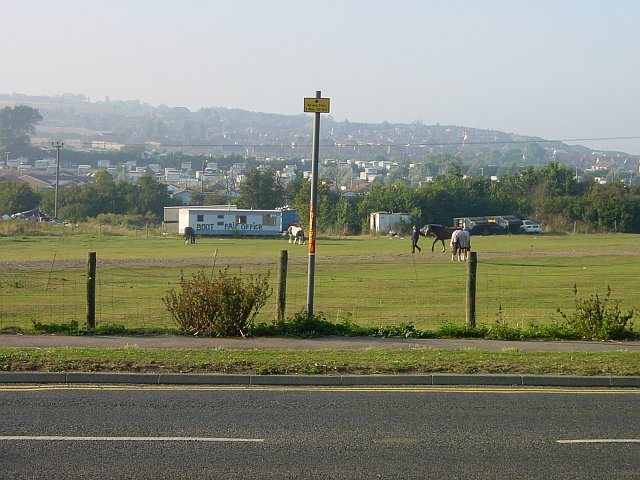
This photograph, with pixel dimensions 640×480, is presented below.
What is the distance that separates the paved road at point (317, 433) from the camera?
7.71 meters

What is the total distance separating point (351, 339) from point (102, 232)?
61128 mm

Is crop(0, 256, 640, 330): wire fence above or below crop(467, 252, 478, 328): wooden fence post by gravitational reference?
below

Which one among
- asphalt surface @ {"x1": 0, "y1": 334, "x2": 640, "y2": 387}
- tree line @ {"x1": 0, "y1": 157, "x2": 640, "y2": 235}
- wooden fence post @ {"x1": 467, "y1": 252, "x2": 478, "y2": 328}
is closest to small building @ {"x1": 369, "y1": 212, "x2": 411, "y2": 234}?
tree line @ {"x1": 0, "y1": 157, "x2": 640, "y2": 235}

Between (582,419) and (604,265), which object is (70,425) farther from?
(604,265)

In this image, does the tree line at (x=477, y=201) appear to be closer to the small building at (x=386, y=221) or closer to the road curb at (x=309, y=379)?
the small building at (x=386, y=221)

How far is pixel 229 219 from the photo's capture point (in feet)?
272

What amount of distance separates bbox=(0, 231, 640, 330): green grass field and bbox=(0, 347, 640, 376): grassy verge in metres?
4.74

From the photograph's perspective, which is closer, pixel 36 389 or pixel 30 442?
pixel 30 442

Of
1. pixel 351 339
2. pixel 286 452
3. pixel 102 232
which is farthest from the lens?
pixel 102 232

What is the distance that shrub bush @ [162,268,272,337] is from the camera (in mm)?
16000

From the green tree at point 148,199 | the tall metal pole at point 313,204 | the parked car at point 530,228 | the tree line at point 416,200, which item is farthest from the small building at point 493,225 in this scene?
the tall metal pole at point 313,204

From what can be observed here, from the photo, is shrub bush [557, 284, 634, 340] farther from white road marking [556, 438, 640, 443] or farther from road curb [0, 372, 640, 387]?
white road marking [556, 438, 640, 443]

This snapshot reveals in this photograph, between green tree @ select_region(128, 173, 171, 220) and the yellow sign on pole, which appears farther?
green tree @ select_region(128, 173, 171, 220)

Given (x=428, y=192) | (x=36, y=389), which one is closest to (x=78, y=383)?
(x=36, y=389)
